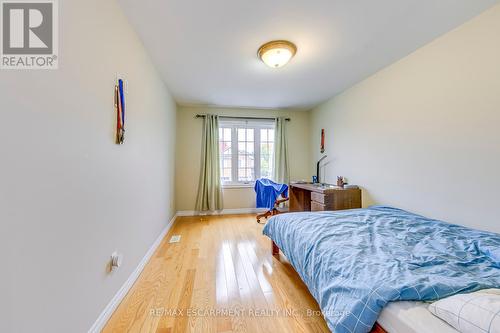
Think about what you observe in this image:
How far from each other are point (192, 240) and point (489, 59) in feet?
11.8

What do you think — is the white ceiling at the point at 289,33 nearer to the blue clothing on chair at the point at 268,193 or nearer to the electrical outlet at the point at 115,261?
the blue clothing on chair at the point at 268,193

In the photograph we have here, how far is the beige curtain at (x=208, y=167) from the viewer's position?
162 inches

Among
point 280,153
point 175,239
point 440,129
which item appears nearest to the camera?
point 440,129

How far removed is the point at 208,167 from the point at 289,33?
284 cm

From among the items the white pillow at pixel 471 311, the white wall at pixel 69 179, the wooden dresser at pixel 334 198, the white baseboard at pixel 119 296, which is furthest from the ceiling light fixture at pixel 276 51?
the white baseboard at pixel 119 296

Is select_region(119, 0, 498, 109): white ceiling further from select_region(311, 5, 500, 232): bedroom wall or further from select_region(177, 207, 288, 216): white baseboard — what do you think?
select_region(177, 207, 288, 216): white baseboard

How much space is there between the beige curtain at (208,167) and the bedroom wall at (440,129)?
2.67m

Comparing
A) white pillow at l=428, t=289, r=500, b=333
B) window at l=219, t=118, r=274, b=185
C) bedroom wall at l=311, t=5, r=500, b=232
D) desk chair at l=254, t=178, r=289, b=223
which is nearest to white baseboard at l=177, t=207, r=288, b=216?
desk chair at l=254, t=178, r=289, b=223

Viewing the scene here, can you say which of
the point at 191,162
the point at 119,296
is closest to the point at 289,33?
the point at 119,296

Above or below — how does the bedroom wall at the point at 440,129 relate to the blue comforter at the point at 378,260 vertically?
above

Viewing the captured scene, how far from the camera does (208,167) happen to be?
162 inches

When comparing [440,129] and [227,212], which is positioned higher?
[440,129]

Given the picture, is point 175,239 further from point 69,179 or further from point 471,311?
point 471,311

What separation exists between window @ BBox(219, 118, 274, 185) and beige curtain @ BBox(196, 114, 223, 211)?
0.71 ft
